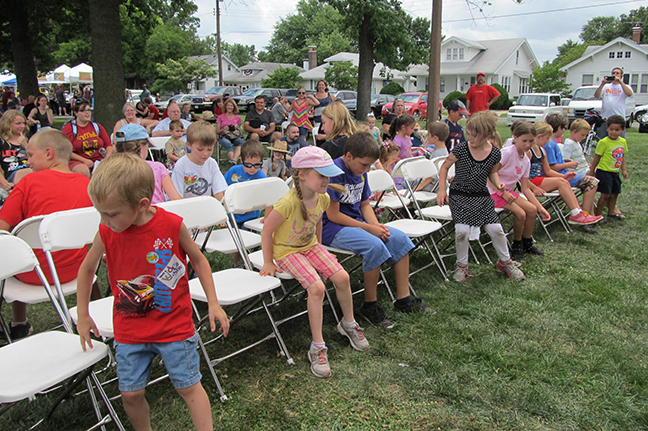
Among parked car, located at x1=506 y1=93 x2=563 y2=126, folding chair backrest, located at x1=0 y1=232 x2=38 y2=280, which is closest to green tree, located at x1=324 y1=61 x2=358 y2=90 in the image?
parked car, located at x1=506 y1=93 x2=563 y2=126

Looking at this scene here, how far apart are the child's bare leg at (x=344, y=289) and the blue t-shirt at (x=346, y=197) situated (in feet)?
1.63

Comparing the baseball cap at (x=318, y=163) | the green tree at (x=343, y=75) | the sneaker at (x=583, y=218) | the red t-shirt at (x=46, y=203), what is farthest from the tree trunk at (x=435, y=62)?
the green tree at (x=343, y=75)

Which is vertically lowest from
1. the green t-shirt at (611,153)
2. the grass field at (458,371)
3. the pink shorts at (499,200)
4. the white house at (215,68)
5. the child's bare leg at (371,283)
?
the grass field at (458,371)

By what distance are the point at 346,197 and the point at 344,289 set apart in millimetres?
822

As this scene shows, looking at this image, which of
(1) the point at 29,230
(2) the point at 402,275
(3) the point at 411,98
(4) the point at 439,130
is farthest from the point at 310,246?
(3) the point at 411,98

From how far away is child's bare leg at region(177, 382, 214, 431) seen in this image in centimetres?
219

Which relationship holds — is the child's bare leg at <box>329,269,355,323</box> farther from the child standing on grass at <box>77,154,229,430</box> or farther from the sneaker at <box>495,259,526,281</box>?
the sneaker at <box>495,259,526,281</box>

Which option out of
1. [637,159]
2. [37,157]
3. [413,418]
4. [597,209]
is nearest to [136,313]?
[413,418]

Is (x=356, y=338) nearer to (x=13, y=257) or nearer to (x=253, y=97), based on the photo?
(x=13, y=257)

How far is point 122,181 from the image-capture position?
1.92 metres

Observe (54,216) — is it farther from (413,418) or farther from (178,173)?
(413,418)

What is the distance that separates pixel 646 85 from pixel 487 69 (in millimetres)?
13541

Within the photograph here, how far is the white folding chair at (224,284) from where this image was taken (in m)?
2.89

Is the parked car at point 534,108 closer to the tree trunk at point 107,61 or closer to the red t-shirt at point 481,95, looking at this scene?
the red t-shirt at point 481,95
